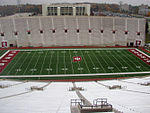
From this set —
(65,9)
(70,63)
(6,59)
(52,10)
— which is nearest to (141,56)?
(70,63)

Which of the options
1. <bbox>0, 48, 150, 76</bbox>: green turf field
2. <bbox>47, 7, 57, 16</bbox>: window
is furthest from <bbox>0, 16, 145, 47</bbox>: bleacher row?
<bbox>47, 7, 57, 16</bbox>: window

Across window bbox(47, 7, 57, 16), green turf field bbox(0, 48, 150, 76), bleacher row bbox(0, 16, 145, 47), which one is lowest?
green turf field bbox(0, 48, 150, 76)

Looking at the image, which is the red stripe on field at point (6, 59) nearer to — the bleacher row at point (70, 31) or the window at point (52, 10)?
the bleacher row at point (70, 31)

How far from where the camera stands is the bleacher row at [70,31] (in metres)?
31.9

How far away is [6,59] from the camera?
78.1 feet

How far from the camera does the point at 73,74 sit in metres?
19.4

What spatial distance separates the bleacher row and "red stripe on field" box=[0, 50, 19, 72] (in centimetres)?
474

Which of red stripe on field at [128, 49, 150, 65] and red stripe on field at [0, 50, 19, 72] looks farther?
red stripe on field at [128, 49, 150, 65]

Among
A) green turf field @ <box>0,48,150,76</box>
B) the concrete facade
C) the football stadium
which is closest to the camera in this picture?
the football stadium

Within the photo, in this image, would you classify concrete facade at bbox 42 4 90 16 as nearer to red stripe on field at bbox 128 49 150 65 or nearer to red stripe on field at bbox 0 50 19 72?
red stripe on field at bbox 0 50 19 72

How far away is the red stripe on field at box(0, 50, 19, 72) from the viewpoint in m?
Result: 21.7

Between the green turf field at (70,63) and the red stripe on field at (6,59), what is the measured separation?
51 centimetres

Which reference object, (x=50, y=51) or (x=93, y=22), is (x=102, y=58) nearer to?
(x=50, y=51)

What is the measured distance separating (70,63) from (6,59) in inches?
352
